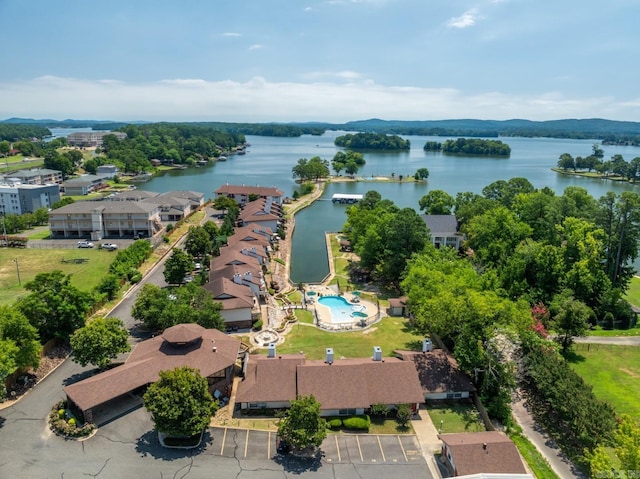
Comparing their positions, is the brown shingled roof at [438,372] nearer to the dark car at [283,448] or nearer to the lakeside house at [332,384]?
the lakeside house at [332,384]

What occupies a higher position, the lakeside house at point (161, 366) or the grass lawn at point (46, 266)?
the lakeside house at point (161, 366)

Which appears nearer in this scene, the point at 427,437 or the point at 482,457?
the point at 482,457

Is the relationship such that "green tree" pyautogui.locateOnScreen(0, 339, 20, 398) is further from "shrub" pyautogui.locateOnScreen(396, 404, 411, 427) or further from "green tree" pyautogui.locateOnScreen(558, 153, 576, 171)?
"green tree" pyautogui.locateOnScreen(558, 153, 576, 171)

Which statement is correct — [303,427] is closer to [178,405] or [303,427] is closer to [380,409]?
[380,409]

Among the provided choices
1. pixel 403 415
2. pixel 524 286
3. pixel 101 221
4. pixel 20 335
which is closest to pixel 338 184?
pixel 101 221

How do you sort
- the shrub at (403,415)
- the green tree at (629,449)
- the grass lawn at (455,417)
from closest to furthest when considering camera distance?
the green tree at (629,449) < the shrub at (403,415) < the grass lawn at (455,417)

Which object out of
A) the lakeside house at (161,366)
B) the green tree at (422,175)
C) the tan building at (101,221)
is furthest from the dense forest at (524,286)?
the green tree at (422,175)
